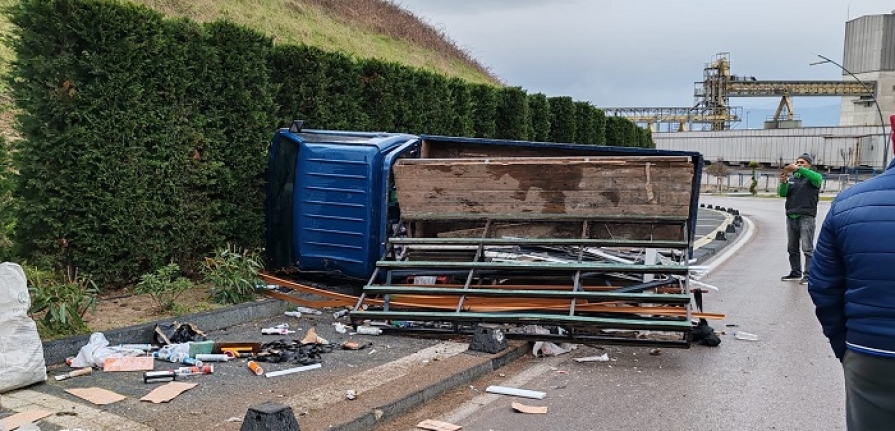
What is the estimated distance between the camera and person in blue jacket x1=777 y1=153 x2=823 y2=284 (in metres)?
11.0

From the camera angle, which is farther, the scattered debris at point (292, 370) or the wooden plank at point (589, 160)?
the wooden plank at point (589, 160)

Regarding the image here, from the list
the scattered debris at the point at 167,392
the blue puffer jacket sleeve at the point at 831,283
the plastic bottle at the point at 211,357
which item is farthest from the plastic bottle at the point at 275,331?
the blue puffer jacket sleeve at the point at 831,283

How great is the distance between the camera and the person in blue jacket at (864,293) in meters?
2.79

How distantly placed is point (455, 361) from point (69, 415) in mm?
2821

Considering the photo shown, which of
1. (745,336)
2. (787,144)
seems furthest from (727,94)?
(745,336)

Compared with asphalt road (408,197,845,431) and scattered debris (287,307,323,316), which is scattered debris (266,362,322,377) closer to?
asphalt road (408,197,845,431)

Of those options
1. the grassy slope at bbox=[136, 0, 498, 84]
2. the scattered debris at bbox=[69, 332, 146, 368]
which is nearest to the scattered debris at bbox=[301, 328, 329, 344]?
the scattered debris at bbox=[69, 332, 146, 368]

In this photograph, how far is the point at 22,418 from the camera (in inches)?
174

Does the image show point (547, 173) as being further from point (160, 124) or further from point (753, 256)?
point (753, 256)

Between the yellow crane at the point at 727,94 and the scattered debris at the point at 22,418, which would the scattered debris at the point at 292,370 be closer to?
the scattered debris at the point at 22,418

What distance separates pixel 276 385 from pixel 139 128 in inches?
141

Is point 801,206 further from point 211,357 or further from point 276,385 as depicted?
point 211,357

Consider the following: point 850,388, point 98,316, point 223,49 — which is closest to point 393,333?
point 98,316

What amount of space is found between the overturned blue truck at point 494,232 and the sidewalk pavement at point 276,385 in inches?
18.4
